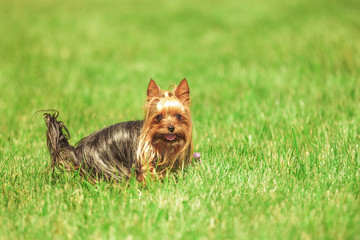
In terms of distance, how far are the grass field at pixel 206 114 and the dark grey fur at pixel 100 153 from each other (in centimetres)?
15

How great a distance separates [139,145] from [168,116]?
36 cm

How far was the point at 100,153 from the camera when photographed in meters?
3.59

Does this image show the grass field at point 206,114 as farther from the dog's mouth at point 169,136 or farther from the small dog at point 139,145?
the dog's mouth at point 169,136

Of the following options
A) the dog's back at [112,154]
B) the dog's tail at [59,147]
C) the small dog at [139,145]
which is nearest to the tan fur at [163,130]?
the small dog at [139,145]

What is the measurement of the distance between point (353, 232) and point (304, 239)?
0.37 metres

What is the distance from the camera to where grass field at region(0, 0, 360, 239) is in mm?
3119

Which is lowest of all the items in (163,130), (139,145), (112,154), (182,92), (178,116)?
(112,154)

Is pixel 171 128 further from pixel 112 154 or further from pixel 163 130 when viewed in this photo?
pixel 112 154

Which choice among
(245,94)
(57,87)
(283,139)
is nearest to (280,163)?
Result: (283,139)

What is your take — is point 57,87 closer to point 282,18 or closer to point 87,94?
point 87,94

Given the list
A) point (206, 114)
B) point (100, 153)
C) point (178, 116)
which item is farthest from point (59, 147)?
point (206, 114)

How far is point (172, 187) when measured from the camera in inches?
137

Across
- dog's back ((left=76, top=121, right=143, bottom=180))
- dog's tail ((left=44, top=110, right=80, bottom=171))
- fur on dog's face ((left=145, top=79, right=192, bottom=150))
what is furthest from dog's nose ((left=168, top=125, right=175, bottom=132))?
dog's tail ((left=44, top=110, right=80, bottom=171))

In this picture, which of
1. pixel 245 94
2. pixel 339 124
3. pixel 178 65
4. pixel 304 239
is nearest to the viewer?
pixel 304 239
